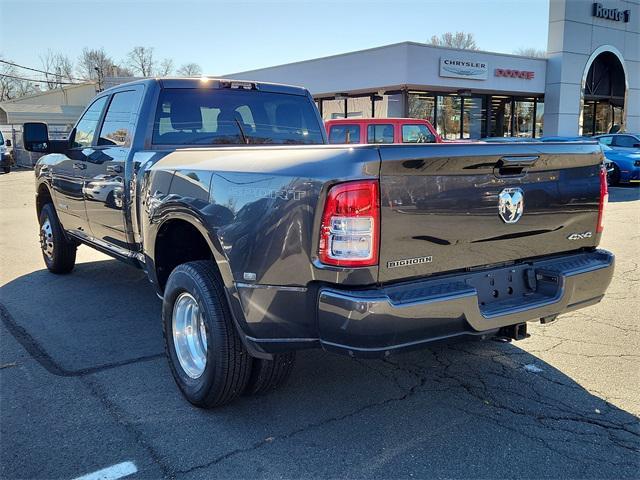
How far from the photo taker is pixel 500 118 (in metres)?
28.8

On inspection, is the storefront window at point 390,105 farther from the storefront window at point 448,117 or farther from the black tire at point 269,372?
the black tire at point 269,372

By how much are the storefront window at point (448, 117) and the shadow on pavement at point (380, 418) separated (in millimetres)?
22963

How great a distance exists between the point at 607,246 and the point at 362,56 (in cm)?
1769

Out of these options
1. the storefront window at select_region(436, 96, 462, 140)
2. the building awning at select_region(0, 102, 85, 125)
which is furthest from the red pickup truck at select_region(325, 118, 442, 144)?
the building awning at select_region(0, 102, 85, 125)

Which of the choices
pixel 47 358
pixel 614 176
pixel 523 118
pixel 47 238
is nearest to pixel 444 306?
pixel 47 358

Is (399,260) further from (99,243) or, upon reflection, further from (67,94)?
(67,94)

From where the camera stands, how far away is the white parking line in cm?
270

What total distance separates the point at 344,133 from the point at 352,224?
11643mm

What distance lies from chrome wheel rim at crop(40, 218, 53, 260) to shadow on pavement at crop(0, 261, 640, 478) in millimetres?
2220

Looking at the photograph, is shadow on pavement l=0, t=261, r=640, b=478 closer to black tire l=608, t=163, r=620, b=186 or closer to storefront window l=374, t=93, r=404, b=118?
black tire l=608, t=163, r=620, b=186

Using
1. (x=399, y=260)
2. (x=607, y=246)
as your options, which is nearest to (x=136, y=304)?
(x=399, y=260)

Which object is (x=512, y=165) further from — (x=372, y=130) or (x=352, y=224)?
(x=372, y=130)

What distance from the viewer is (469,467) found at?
109 inches

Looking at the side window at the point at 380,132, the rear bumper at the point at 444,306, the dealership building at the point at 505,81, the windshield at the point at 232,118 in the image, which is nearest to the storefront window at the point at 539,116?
the dealership building at the point at 505,81
